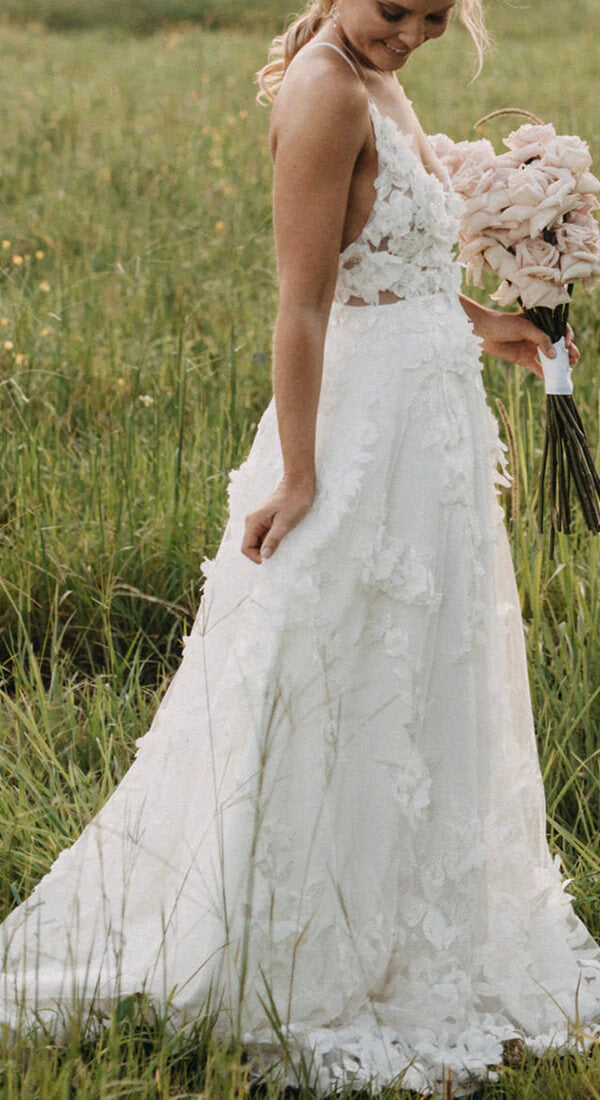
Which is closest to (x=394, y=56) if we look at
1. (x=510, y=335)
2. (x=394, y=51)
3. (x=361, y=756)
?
(x=394, y=51)

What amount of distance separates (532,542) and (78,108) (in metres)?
7.94

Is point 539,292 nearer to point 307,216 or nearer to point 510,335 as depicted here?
point 510,335

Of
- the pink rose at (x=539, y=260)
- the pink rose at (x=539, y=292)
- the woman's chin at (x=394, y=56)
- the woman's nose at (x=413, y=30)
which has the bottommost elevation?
the pink rose at (x=539, y=292)

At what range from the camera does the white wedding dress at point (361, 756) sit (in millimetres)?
2076

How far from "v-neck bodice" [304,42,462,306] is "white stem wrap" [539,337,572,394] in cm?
30

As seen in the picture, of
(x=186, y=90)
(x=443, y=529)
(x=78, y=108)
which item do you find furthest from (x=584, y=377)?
(x=186, y=90)

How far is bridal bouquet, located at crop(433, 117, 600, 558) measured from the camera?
2285mm

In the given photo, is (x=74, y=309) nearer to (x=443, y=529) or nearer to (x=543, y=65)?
(x=443, y=529)

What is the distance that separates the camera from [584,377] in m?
4.64

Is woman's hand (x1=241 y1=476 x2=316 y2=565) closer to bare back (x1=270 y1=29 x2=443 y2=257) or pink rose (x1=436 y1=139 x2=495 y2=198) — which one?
bare back (x1=270 y1=29 x2=443 y2=257)

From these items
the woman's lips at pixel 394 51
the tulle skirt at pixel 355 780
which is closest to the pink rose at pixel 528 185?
the tulle skirt at pixel 355 780

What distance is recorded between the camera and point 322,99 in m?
1.92

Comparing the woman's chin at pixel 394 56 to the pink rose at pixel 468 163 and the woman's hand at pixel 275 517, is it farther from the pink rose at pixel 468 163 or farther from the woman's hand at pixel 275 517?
the woman's hand at pixel 275 517

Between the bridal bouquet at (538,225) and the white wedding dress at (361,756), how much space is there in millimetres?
124
